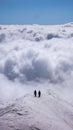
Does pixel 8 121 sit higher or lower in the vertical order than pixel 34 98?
lower

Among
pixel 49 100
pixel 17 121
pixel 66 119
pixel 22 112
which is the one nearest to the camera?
pixel 17 121

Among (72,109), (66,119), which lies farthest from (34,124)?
(72,109)

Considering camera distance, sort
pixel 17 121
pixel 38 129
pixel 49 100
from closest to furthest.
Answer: pixel 38 129 < pixel 17 121 < pixel 49 100

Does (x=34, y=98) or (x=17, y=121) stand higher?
(x=34, y=98)

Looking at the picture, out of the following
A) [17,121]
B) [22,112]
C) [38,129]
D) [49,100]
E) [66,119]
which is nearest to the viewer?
[38,129]

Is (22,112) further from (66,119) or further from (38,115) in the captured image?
(66,119)

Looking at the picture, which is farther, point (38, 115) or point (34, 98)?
point (34, 98)

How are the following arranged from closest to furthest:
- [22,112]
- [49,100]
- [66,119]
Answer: [22,112]
[66,119]
[49,100]

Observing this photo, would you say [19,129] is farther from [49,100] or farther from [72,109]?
[72,109]

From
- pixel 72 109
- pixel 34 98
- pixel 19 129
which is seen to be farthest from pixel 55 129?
pixel 72 109
